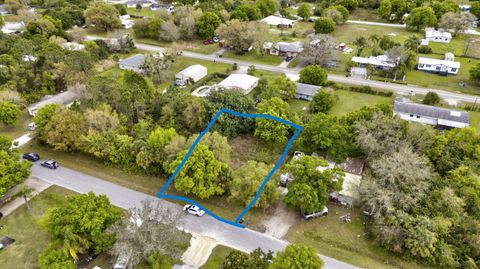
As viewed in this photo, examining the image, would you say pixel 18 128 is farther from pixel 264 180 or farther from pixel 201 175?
pixel 264 180

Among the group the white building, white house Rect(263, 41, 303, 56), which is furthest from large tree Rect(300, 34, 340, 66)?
the white building

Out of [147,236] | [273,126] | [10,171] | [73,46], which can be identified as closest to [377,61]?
[273,126]

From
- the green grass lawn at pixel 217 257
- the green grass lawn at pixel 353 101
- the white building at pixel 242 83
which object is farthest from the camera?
the white building at pixel 242 83

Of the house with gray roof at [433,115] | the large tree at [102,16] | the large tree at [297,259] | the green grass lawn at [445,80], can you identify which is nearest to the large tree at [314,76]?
the house with gray roof at [433,115]

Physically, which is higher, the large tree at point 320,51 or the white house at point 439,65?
the large tree at point 320,51

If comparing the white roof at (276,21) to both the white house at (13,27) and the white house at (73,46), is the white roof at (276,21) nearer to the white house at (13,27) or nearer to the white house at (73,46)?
the white house at (73,46)
